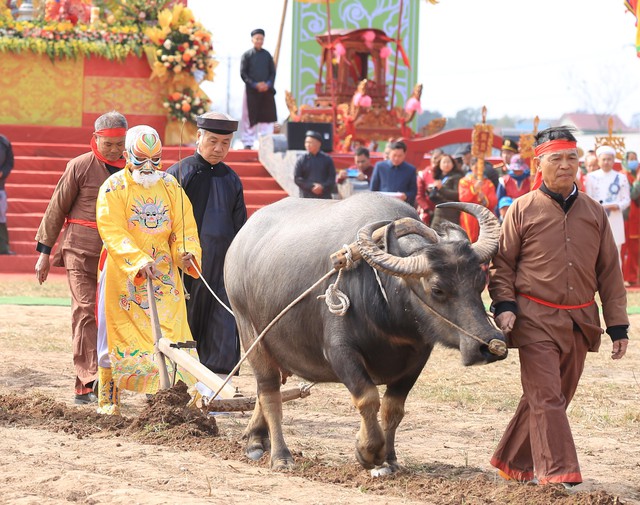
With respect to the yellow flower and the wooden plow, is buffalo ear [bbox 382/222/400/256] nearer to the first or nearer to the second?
the wooden plow

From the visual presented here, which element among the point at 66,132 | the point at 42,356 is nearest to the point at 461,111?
the point at 66,132

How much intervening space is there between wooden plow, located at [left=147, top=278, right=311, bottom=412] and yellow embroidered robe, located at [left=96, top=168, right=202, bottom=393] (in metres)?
0.17

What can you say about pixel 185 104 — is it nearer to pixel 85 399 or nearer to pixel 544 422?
pixel 85 399

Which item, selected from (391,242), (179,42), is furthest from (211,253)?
(179,42)

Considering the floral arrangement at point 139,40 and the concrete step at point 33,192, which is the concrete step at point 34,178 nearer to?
the concrete step at point 33,192

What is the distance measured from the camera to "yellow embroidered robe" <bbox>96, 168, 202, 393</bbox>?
7234 mm

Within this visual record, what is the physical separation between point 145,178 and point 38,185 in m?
11.9

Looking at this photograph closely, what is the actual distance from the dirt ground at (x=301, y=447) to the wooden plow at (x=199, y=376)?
0.23m

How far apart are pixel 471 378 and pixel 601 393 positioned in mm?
1105

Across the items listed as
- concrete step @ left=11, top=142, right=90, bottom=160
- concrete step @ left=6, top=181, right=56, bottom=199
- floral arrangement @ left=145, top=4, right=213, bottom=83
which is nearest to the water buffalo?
concrete step @ left=6, top=181, right=56, bottom=199

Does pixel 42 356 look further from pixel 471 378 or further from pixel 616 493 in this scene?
pixel 616 493

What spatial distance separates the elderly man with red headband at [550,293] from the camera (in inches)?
216

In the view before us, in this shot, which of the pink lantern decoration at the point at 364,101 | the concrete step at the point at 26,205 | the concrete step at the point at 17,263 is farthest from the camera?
the pink lantern decoration at the point at 364,101

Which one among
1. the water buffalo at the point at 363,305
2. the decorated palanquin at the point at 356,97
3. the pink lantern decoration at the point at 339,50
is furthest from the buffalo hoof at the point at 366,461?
the pink lantern decoration at the point at 339,50
